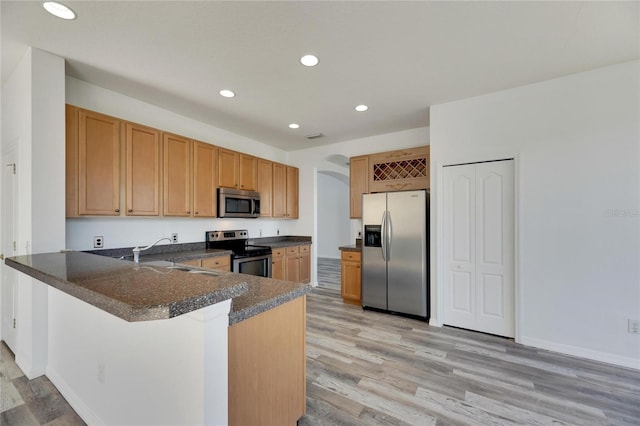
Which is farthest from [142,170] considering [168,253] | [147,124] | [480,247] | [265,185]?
[480,247]

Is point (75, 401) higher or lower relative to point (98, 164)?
lower

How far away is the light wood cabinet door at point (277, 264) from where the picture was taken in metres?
4.48

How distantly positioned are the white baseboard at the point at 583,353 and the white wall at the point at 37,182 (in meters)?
4.65

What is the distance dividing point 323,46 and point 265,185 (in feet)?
9.50

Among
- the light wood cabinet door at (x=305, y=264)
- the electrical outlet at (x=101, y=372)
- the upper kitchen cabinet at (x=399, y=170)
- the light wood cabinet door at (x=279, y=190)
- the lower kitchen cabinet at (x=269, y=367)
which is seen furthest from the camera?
the light wood cabinet door at (x=305, y=264)

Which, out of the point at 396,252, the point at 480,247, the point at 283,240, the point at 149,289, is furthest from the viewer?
the point at 283,240

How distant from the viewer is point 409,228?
375 cm

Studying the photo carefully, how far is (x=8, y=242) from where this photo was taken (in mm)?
2703

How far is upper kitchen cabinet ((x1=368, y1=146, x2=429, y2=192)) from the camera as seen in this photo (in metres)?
3.95

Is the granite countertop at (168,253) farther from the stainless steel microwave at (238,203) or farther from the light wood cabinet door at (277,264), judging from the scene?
the light wood cabinet door at (277,264)

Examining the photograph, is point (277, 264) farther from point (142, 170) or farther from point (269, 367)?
point (269, 367)

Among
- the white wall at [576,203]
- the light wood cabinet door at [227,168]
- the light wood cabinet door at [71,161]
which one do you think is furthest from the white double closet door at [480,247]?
the light wood cabinet door at [71,161]

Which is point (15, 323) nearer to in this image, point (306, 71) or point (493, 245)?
point (306, 71)

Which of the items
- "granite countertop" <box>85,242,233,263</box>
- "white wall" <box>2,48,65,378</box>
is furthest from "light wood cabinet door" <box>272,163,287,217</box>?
"white wall" <box>2,48,65,378</box>
